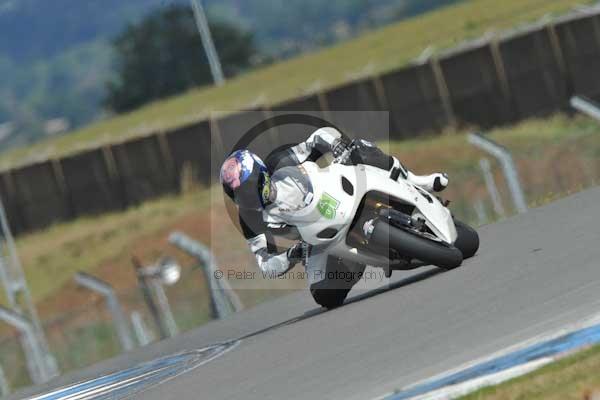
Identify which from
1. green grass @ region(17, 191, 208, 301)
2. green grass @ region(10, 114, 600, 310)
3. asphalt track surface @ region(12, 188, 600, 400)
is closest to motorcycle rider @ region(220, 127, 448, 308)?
asphalt track surface @ region(12, 188, 600, 400)

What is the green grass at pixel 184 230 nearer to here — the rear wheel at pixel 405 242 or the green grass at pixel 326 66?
the green grass at pixel 326 66

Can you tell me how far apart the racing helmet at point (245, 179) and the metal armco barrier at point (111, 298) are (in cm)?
521

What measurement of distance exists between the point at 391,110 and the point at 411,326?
27467mm

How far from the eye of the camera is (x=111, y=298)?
16.6m

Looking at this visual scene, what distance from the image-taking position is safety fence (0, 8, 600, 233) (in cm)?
3350

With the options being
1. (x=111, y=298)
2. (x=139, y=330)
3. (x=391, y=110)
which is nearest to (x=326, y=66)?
(x=391, y=110)

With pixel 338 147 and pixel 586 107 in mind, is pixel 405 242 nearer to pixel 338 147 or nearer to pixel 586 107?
pixel 338 147

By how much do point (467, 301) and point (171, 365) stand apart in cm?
291

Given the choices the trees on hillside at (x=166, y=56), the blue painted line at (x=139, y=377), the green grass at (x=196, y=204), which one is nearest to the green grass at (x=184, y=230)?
the green grass at (x=196, y=204)

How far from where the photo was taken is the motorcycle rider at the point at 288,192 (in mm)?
11438

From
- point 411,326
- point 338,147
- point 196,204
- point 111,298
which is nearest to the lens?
point 411,326

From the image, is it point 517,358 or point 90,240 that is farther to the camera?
point 90,240

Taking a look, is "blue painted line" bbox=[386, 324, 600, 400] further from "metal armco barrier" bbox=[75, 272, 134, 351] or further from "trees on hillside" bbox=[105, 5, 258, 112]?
"trees on hillside" bbox=[105, 5, 258, 112]

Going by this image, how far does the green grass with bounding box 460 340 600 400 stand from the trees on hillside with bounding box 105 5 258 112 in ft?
296
